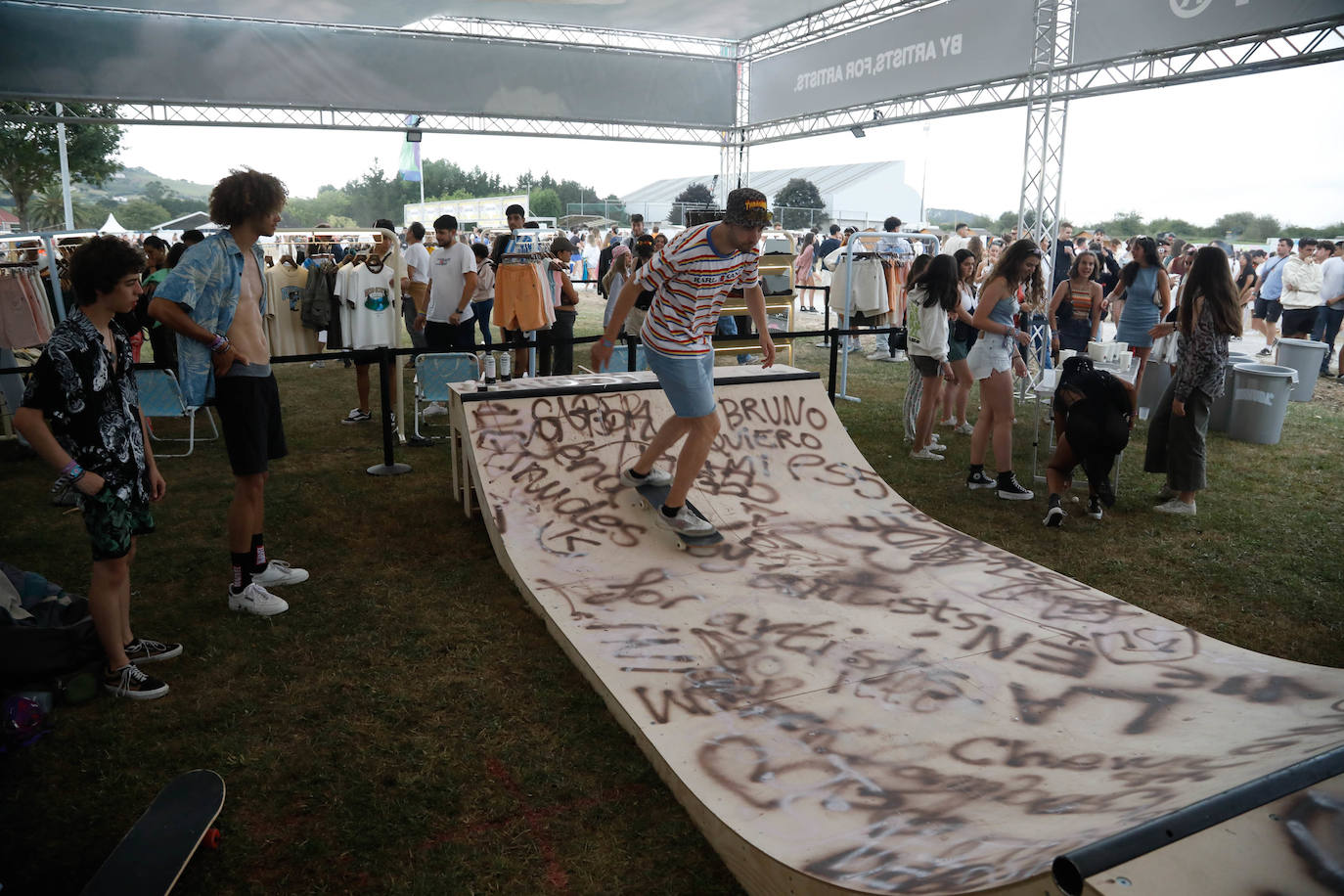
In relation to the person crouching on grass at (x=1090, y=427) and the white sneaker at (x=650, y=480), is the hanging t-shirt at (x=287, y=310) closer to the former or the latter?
the white sneaker at (x=650, y=480)

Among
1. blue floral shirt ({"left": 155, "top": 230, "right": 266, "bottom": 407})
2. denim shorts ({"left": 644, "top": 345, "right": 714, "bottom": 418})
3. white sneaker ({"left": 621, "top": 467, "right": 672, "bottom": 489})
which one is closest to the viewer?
blue floral shirt ({"left": 155, "top": 230, "right": 266, "bottom": 407})

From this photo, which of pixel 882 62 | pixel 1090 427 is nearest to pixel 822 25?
pixel 882 62

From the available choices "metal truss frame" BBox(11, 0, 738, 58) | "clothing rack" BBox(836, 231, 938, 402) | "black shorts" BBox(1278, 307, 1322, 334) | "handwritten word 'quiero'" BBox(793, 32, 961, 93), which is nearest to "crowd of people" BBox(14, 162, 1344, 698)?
"clothing rack" BBox(836, 231, 938, 402)

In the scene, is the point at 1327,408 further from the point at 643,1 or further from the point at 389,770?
the point at 643,1

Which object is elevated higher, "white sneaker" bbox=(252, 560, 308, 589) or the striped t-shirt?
the striped t-shirt

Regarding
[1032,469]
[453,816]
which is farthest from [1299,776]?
[1032,469]

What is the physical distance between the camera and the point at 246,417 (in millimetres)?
4164

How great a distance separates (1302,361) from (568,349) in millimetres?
8882

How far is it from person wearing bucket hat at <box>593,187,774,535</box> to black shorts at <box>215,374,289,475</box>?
187 centimetres

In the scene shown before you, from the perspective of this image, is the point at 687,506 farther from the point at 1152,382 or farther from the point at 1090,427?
the point at 1152,382

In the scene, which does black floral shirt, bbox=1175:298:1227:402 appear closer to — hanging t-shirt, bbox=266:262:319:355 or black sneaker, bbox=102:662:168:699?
black sneaker, bbox=102:662:168:699

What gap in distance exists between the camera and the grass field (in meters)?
2.81

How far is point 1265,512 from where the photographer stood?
253 inches

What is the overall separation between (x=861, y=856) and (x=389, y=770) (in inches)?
71.5
